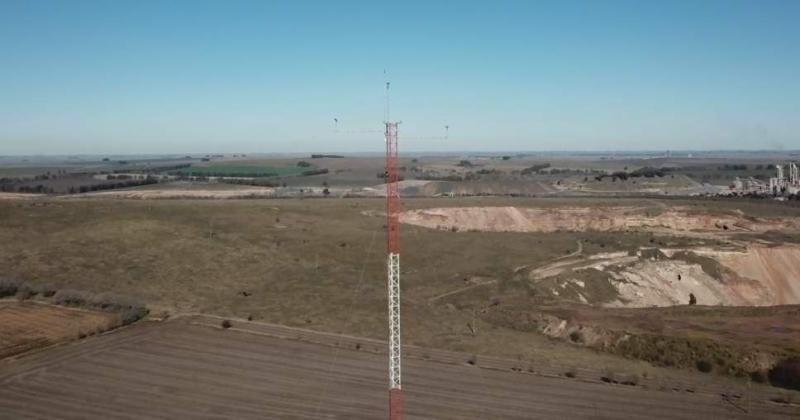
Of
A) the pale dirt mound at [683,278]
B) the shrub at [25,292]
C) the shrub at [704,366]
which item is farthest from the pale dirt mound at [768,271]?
the shrub at [25,292]

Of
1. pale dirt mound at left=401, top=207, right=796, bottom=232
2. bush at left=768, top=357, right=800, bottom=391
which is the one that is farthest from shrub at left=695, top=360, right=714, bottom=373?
pale dirt mound at left=401, top=207, right=796, bottom=232

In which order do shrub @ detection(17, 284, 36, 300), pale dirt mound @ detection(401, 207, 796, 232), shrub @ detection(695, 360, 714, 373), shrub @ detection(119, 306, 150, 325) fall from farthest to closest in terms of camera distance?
1. pale dirt mound @ detection(401, 207, 796, 232)
2. shrub @ detection(17, 284, 36, 300)
3. shrub @ detection(119, 306, 150, 325)
4. shrub @ detection(695, 360, 714, 373)

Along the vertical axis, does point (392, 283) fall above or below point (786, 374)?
above

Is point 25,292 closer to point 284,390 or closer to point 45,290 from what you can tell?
point 45,290

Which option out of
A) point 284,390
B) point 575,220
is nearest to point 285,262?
point 284,390

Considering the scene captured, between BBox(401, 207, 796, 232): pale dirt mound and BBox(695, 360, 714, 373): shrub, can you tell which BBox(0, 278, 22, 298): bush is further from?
BBox(401, 207, 796, 232): pale dirt mound

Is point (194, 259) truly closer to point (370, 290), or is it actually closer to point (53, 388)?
point (370, 290)

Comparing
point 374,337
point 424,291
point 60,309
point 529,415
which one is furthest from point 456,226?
point 529,415
